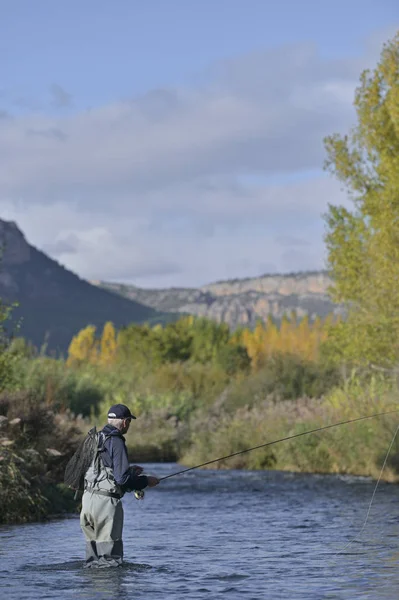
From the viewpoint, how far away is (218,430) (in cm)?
3397

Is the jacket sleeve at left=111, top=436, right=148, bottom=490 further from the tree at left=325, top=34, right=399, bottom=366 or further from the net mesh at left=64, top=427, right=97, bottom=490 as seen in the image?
the tree at left=325, top=34, right=399, bottom=366

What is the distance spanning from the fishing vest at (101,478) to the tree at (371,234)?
56.2ft

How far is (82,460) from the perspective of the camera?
41.6 ft

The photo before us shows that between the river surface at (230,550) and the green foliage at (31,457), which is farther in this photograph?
the green foliage at (31,457)

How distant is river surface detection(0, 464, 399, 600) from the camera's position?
40.0ft

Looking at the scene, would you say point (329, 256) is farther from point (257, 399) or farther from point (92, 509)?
point (92, 509)

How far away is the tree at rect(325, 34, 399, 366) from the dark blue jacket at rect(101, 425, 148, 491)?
17.1 m

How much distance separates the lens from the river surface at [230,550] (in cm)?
1220

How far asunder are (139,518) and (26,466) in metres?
2.81

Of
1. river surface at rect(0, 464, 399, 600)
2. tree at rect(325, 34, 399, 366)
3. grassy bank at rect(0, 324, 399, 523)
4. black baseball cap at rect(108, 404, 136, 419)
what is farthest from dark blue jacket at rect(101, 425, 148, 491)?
tree at rect(325, 34, 399, 366)

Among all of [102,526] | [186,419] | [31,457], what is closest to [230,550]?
[102,526]

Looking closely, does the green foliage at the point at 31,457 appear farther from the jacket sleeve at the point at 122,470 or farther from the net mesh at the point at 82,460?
the jacket sleeve at the point at 122,470

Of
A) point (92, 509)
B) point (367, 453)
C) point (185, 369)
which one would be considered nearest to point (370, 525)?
point (92, 509)

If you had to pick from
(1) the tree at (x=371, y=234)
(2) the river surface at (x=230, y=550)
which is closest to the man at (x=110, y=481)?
(2) the river surface at (x=230, y=550)
